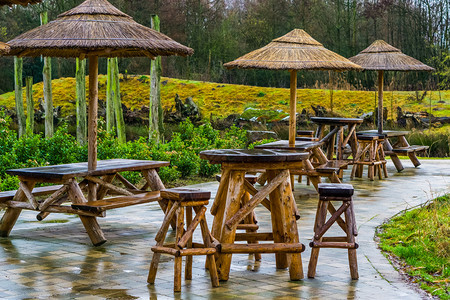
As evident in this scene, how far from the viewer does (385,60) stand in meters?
13.3

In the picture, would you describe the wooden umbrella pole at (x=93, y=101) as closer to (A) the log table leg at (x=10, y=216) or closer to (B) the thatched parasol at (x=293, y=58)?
(A) the log table leg at (x=10, y=216)

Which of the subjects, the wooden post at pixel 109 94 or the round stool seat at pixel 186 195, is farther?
the wooden post at pixel 109 94

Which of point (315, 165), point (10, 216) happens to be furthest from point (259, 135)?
point (10, 216)

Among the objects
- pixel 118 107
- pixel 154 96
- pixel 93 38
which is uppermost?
pixel 93 38

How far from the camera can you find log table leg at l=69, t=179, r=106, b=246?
6508 mm

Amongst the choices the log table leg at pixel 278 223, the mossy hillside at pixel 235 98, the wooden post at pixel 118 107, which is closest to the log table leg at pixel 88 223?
the log table leg at pixel 278 223

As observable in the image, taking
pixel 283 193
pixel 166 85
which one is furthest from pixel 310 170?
pixel 166 85

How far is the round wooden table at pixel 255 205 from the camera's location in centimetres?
532

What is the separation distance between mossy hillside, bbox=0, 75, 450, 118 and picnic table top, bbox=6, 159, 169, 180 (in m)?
16.5

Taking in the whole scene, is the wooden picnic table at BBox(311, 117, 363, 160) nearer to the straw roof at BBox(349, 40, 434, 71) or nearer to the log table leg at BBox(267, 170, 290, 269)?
the straw roof at BBox(349, 40, 434, 71)

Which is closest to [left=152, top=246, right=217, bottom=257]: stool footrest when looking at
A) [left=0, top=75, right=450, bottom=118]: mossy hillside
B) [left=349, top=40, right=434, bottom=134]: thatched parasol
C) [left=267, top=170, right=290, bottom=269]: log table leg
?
[left=267, top=170, right=290, bottom=269]: log table leg

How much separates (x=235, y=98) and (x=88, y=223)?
73.1ft

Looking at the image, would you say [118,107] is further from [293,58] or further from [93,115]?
[93,115]

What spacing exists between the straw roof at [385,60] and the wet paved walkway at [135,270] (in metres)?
5.44
